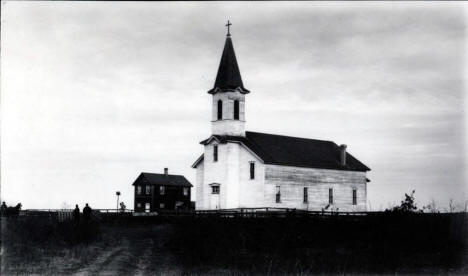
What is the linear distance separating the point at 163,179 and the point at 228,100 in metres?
31.3

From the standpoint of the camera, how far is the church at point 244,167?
47188 mm

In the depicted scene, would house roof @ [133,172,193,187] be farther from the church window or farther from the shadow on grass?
the shadow on grass

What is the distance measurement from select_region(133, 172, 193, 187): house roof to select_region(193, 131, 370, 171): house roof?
2473 centimetres

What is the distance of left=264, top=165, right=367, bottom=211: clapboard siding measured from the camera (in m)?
47.6

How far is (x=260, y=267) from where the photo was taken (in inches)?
1115

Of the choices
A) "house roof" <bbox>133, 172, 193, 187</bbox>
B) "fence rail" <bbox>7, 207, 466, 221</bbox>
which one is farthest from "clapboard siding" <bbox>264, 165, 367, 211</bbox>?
"house roof" <bbox>133, 172, 193, 187</bbox>

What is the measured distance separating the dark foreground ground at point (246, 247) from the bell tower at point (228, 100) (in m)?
11.2

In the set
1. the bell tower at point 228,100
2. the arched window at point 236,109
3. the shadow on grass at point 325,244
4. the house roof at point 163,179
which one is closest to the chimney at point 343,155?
the bell tower at point 228,100

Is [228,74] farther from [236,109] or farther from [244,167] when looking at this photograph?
[244,167]

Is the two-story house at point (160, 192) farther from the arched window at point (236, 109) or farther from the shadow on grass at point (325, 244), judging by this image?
the shadow on grass at point (325, 244)

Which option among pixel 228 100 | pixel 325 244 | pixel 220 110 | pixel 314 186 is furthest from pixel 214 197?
pixel 325 244

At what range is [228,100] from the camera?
4822 cm

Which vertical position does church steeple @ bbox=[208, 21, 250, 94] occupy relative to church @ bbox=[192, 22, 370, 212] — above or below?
above

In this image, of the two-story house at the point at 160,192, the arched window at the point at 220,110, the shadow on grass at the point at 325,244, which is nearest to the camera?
the shadow on grass at the point at 325,244
